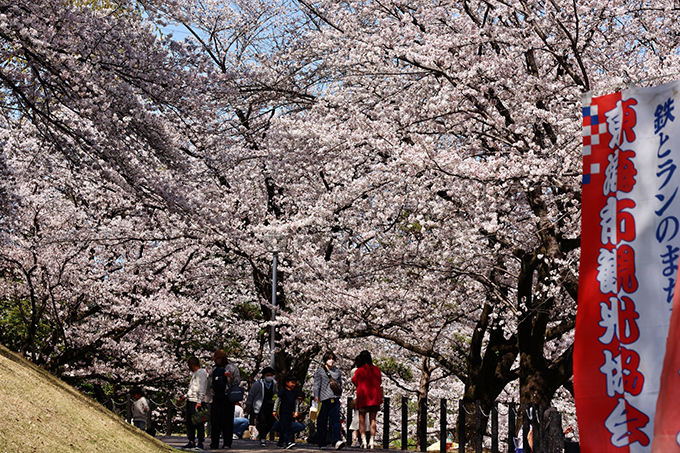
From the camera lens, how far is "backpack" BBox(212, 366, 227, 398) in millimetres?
12062

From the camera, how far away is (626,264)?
4359 mm

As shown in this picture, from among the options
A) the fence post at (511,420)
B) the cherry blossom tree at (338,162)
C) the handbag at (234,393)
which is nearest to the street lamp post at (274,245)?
the cherry blossom tree at (338,162)

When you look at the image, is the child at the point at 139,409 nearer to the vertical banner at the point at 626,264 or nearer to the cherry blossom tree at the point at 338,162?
the cherry blossom tree at the point at 338,162

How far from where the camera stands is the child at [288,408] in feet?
42.6

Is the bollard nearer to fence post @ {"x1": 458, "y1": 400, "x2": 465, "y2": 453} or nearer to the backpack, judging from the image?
fence post @ {"x1": 458, "y1": 400, "x2": 465, "y2": 453}

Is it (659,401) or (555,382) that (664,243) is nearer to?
(659,401)

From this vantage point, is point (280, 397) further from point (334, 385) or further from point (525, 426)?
point (525, 426)

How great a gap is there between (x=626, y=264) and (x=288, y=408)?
31.6 feet

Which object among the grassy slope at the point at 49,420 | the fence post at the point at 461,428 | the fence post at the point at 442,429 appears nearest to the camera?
the grassy slope at the point at 49,420

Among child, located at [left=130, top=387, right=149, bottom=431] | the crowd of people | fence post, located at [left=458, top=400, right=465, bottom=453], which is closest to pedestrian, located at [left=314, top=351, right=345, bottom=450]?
the crowd of people

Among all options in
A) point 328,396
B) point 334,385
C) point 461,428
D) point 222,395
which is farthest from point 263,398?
point 461,428

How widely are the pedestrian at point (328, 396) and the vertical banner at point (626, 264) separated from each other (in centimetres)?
846

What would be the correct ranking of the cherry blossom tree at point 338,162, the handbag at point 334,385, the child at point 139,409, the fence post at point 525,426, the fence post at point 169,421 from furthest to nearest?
the fence post at point 169,421
the child at point 139,409
the handbag at point 334,385
the fence post at point 525,426
the cherry blossom tree at point 338,162

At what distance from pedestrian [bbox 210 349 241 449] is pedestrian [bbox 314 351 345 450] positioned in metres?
1.50
